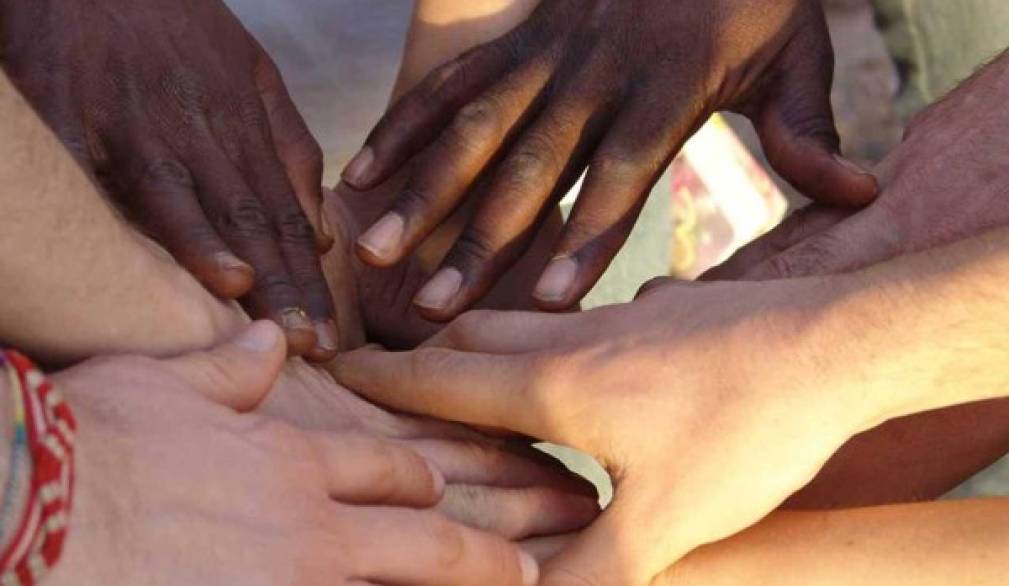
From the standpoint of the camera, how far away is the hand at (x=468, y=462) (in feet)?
3.14

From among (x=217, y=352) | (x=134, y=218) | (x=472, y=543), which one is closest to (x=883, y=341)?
(x=472, y=543)

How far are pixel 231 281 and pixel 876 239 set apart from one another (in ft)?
1.58

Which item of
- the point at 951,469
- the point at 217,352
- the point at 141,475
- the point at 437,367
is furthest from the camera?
the point at 951,469

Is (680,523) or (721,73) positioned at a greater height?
(721,73)

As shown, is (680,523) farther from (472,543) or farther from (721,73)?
(721,73)

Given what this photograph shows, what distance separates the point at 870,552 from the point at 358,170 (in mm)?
498

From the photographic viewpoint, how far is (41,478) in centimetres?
65

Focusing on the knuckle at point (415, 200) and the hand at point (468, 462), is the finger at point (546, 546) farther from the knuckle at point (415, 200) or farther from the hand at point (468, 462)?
the knuckle at point (415, 200)

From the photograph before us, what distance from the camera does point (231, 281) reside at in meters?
0.98

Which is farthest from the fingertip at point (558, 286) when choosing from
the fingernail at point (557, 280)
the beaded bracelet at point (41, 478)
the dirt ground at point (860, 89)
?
the dirt ground at point (860, 89)

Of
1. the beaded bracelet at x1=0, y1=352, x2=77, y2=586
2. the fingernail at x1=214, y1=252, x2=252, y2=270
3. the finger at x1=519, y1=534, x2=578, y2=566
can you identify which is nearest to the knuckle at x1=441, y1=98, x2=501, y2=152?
the fingernail at x1=214, y1=252, x2=252, y2=270

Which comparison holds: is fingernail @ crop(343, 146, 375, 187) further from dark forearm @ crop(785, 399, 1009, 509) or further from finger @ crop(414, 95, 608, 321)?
dark forearm @ crop(785, 399, 1009, 509)

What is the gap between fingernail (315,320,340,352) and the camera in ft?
3.33

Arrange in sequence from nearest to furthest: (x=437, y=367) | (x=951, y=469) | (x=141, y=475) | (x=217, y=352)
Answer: (x=141, y=475) → (x=217, y=352) → (x=437, y=367) → (x=951, y=469)
